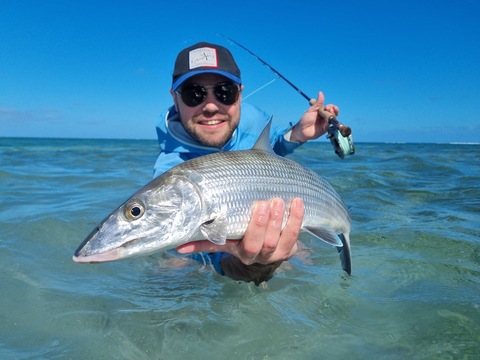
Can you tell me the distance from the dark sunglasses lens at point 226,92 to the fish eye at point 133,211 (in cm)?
194

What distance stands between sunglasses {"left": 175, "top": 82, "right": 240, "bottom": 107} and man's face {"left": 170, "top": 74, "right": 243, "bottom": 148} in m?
0.03

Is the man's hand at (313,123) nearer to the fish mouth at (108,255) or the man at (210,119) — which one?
the man at (210,119)

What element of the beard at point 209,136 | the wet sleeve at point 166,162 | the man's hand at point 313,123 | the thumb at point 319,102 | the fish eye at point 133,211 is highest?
the thumb at point 319,102

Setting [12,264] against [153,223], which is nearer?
[153,223]

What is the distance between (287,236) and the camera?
2.79 metres

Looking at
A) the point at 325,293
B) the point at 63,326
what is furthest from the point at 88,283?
the point at 325,293

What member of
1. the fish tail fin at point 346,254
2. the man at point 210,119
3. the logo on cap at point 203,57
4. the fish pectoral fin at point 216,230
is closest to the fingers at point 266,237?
the fish pectoral fin at point 216,230

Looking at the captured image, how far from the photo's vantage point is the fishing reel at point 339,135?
380 cm

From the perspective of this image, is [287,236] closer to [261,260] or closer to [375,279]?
[261,260]

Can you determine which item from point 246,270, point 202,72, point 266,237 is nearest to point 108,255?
point 266,237

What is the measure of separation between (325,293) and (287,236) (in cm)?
99

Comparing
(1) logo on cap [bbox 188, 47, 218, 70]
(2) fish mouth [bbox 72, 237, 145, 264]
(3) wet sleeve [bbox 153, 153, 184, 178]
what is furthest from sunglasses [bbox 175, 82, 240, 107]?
(2) fish mouth [bbox 72, 237, 145, 264]

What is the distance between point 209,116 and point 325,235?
1.80 meters

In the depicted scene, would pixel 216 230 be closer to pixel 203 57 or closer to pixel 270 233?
pixel 270 233
